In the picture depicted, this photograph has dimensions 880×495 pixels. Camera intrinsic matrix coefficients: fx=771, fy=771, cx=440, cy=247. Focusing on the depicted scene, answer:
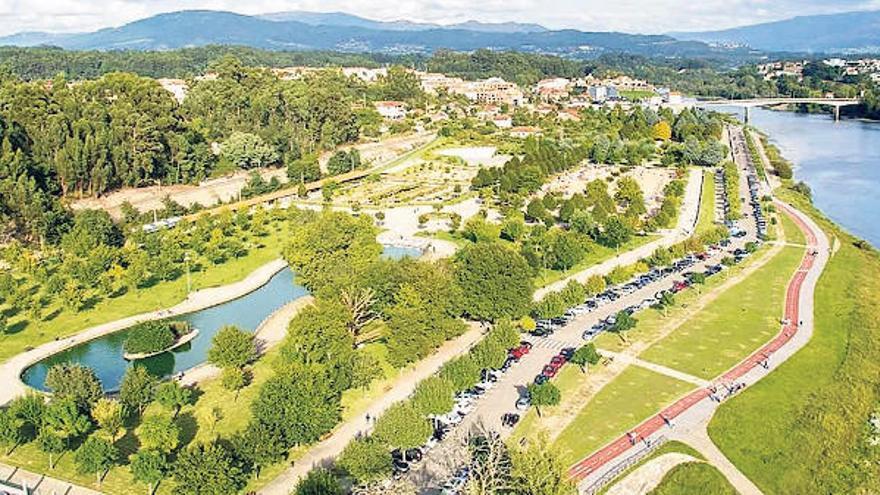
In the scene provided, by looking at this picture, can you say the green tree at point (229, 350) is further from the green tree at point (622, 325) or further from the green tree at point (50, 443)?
the green tree at point (622, 325)

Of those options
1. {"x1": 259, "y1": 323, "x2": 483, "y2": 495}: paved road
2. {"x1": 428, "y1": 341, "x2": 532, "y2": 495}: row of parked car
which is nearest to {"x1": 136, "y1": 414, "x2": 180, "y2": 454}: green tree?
{"x1": 259, "y1": 323, "x2": 483, "y2": 495}: paved road

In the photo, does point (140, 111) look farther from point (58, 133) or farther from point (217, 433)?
point (217, 433)

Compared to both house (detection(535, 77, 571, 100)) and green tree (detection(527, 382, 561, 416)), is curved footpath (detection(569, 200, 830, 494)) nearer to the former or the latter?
green tree (detection(527, 382, 561, 416))

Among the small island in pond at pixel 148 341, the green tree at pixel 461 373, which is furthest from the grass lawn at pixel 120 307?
the green tree at pixel 461 373

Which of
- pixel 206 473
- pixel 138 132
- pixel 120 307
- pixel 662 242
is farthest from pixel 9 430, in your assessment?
pixel 138 132

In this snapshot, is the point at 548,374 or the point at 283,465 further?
the point at 548,374

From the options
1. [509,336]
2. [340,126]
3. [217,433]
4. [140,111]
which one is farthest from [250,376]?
[340,126]

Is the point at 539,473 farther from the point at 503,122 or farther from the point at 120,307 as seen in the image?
the point at 503,122
